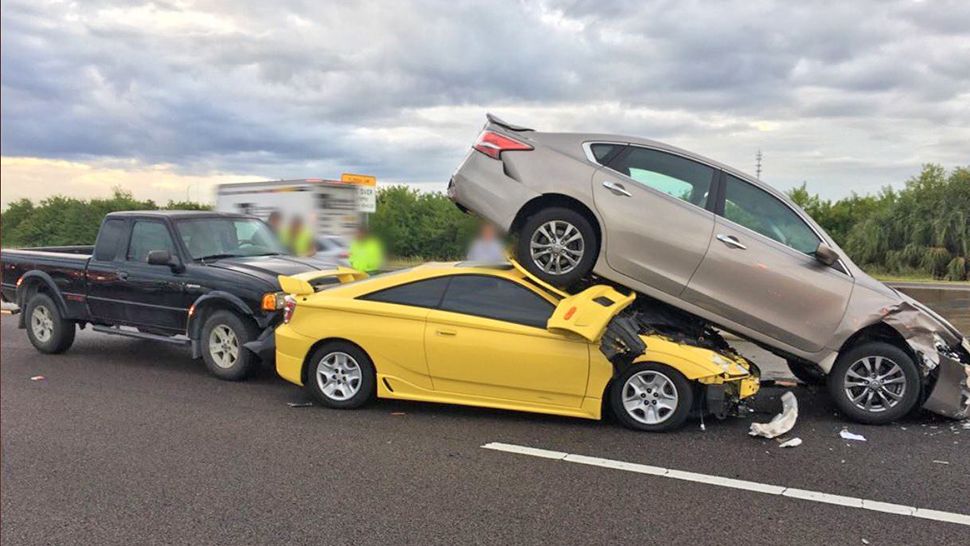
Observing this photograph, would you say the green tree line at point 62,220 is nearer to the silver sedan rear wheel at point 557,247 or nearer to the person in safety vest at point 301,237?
the person in safety vest at point 301,237

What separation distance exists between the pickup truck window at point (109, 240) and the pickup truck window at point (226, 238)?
0.87m

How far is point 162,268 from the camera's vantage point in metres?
7.80

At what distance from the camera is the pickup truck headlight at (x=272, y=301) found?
702 cm

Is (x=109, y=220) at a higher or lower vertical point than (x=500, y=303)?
higher

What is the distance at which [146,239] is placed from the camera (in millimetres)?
8109

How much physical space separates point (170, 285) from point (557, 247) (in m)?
4.60

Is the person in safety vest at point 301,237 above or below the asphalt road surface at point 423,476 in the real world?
above

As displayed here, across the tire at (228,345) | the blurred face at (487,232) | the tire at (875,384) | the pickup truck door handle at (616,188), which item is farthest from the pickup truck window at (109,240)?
the tire at (875,384)

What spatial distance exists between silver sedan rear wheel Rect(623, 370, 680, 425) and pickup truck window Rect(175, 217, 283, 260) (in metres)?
5.16

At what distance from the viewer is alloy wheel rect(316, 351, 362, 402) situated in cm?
609

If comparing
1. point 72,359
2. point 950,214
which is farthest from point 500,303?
point 950,214

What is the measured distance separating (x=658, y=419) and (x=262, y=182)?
38.1 feet

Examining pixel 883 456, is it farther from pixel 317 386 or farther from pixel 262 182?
pixel 262 182

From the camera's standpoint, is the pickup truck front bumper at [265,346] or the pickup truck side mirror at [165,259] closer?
the pickup truck front bumper at [265,346]
